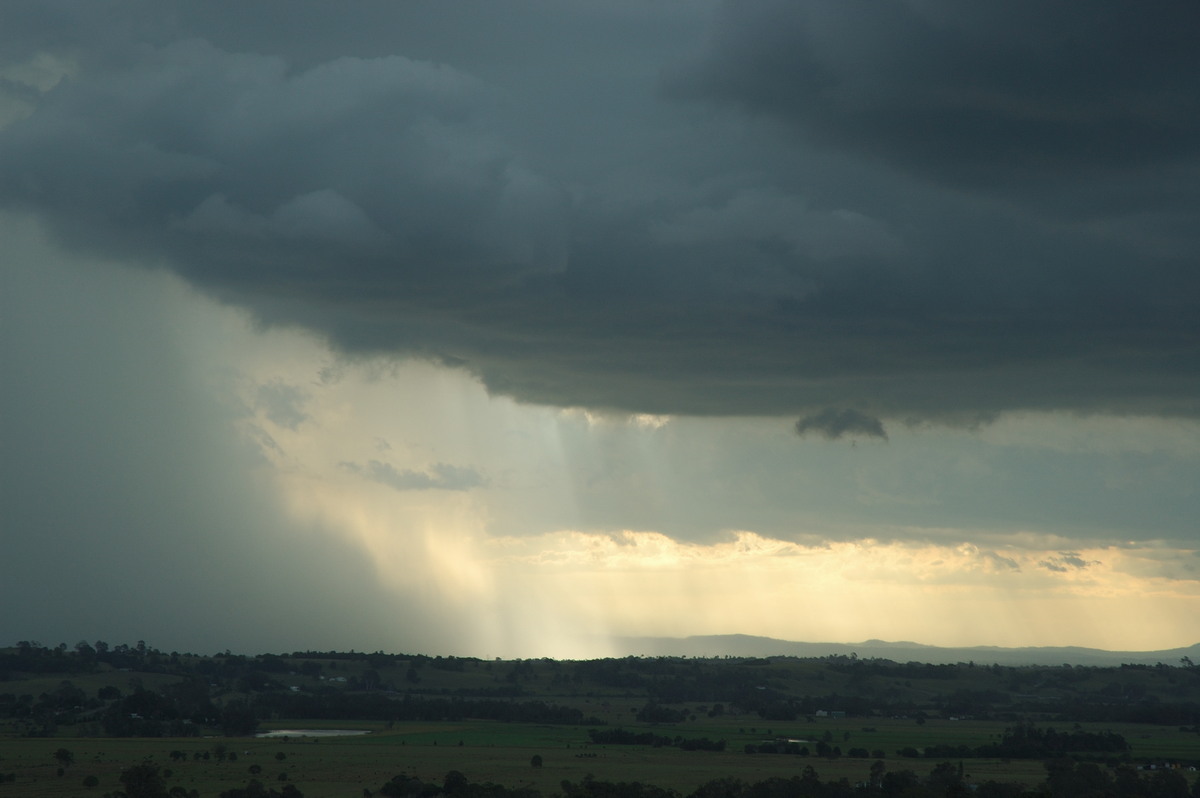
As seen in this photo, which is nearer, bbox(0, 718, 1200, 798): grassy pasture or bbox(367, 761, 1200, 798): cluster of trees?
bbox(367, 761, 1200, 798): cluster of trees

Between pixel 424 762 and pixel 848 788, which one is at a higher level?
pixel 848 788

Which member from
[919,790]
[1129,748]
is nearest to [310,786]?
[919,790]

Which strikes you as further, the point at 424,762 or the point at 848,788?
the point at 424,762

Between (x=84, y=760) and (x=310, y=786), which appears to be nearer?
(x=310, y=786)

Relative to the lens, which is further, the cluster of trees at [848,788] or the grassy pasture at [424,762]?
the grassy pasture at [424,762]

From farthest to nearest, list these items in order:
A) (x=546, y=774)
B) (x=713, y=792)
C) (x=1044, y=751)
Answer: (x=1044, y=751)
(x=546, y=774)
(x=713, y=792)

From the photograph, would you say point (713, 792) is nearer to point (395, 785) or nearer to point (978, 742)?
point (395, 785)

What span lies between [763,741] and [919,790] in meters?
80.5

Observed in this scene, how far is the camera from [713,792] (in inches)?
4486

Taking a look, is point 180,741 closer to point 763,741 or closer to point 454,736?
point 454,736

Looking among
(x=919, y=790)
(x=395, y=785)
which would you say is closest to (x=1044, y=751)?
(x=919, y=790)

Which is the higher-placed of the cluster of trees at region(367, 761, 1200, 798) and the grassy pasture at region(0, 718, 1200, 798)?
the cluster of trees at region(367, 761, 1200, 798)

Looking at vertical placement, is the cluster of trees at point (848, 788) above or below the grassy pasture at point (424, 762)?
above

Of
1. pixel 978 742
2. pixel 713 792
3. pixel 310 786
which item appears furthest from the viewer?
pixel 978 742
